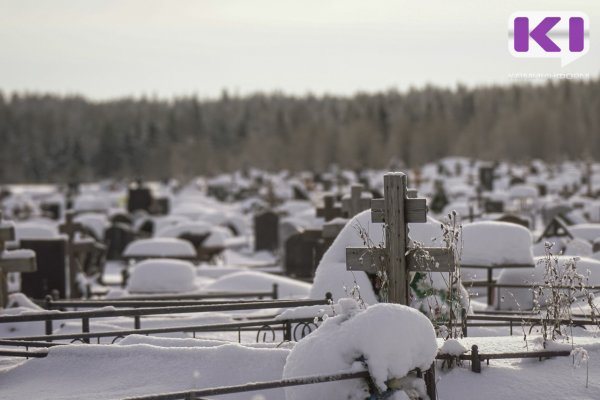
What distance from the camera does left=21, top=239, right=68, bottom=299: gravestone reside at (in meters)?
16.7

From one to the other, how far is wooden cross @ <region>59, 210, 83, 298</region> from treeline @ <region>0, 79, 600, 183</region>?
67011mm

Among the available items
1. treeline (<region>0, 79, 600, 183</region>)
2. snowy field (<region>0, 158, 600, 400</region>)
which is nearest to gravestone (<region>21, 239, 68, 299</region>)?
snowy field (<region>0, 158, 600, 400</region>)

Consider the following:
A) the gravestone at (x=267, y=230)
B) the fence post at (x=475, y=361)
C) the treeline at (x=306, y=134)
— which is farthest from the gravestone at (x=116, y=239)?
the treeline at (x=306, y=134)

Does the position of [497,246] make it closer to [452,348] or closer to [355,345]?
[452,348]

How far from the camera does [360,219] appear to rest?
9.81m

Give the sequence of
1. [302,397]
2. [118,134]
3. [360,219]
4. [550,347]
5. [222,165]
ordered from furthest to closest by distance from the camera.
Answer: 1. [118,134]
2. [222,165]
3. [360,219]
4. [550,347]
5. [302,397]

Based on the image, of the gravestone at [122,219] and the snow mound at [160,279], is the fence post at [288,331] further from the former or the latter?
the gravestone at [122,219]

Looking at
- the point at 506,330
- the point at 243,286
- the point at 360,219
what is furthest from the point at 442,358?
the point at 243,286

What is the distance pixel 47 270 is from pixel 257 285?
5053 mm

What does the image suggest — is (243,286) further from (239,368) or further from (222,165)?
(222,165)

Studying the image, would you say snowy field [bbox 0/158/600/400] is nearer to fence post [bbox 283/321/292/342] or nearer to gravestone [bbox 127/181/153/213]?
fence post [bbox 283/321/292/342]

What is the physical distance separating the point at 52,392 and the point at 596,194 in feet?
144

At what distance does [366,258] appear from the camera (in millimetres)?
7492

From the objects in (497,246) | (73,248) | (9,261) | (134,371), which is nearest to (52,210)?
(73,248)
